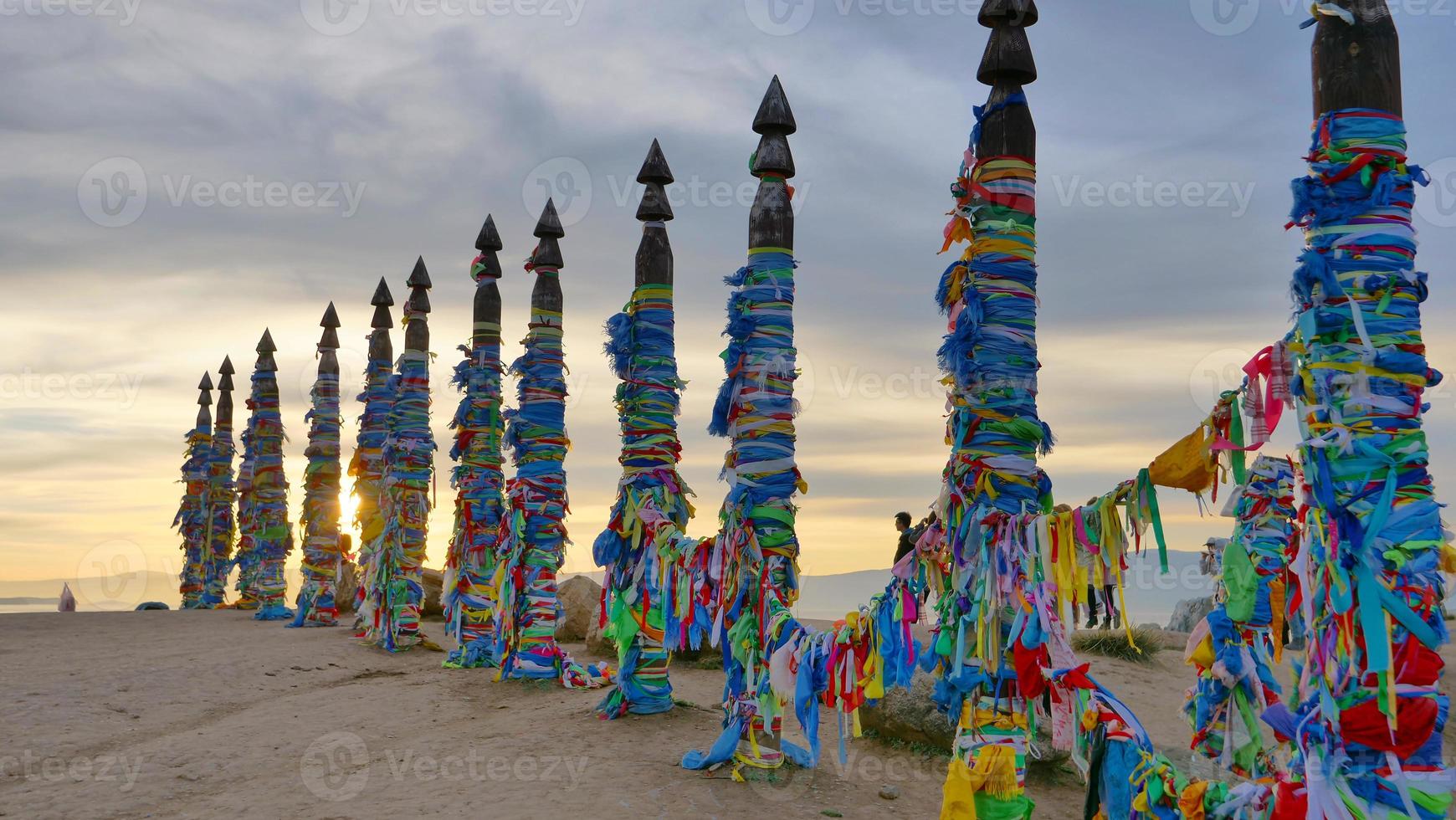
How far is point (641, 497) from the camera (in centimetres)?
944

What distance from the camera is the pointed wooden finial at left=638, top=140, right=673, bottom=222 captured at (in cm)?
1045

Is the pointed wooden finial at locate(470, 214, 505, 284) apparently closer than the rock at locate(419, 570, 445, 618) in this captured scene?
Yes

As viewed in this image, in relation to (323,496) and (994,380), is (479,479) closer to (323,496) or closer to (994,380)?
(323,496)

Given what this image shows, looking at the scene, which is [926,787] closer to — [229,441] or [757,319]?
[757,319]

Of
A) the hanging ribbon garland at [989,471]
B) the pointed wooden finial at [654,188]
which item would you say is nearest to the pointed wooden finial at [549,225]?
the pointed wooden finial at [654,188]

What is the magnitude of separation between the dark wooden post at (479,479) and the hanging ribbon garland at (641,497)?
4.51 metres

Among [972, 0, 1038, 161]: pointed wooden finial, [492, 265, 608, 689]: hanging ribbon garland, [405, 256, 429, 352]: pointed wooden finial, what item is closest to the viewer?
[972, 0, 1038, 161]: pointed wooden finial

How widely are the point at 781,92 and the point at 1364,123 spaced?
505 centimetres

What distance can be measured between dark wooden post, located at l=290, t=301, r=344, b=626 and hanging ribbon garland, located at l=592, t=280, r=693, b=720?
12334mm

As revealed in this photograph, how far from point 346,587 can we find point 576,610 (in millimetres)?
7414

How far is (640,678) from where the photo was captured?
9625mm

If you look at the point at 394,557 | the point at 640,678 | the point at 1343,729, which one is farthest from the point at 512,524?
the point at 1343,729

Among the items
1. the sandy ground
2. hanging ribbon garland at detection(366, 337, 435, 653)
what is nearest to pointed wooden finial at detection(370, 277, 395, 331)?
hanging ribbon garland at detection(366, 337, 435, 653)

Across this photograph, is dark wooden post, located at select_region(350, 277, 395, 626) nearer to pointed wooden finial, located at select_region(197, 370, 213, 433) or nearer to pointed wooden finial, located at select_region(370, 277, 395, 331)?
pointed wooden finial, located at select_region(370, 277, 395, 331)
